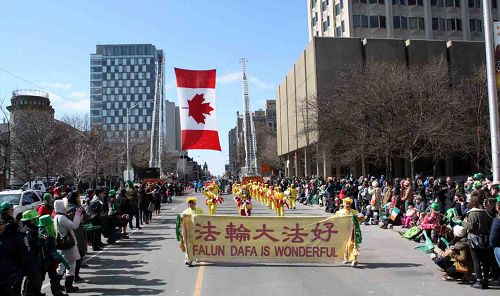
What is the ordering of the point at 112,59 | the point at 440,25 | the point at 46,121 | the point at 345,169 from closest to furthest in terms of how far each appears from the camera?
1. the point at 46,121
2. the point at 345,169
3. the point at 440,25
4. the point at 112,59

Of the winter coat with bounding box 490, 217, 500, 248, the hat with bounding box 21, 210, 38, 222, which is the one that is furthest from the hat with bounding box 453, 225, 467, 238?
the hat with bounding box 21, 210, 38, 222

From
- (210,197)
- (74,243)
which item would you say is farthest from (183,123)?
(74,243)

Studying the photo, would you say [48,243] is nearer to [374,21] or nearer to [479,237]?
[479,237]

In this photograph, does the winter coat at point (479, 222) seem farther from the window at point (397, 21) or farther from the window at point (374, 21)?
the window at point (397, 21)

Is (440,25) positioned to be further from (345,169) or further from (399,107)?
(399,107)

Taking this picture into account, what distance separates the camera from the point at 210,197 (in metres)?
18.9

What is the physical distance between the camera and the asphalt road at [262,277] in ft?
26.8

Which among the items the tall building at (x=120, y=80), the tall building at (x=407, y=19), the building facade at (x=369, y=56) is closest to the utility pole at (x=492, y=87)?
the building facade at (x=369, y=56)

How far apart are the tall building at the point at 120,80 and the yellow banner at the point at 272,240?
173 metres

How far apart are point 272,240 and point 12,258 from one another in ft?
18.8

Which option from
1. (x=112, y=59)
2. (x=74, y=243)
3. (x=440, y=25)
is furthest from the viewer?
(x=112, y=59)

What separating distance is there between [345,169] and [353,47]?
555 inches

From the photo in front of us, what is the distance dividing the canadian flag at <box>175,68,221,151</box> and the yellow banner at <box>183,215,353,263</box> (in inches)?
178

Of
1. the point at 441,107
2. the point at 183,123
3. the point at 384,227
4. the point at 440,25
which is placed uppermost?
the point at 440,25
